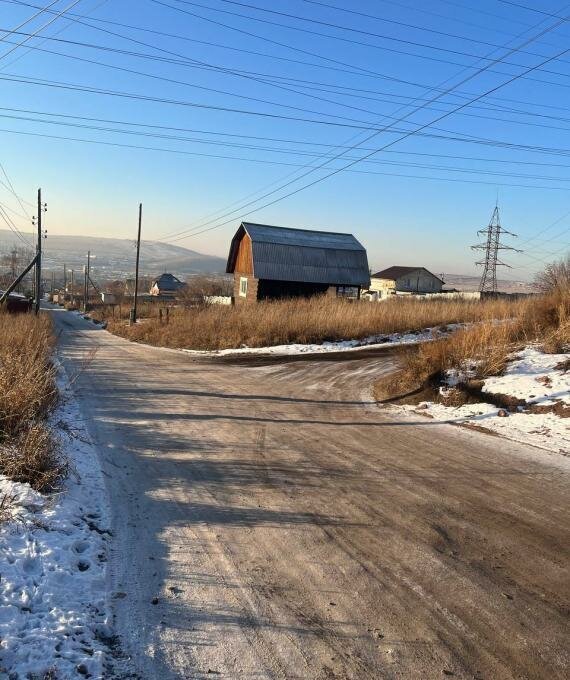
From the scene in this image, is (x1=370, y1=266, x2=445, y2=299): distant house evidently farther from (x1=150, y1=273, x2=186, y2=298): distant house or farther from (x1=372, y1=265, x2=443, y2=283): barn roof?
(x1=150, y1=273, x2=186, y2=298): distant house

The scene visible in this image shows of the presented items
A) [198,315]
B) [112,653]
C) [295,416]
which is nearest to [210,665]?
[112,653]

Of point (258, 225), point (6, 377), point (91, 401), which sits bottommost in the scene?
point (91, 401)

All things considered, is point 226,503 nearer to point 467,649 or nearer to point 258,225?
point 467,649

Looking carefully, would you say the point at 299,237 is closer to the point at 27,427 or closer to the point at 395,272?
the point at 27,427

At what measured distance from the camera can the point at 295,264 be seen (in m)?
36.8

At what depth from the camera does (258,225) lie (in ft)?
128

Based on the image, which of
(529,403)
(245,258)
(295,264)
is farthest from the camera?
(245,258)

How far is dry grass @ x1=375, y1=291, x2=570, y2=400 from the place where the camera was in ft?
34.6

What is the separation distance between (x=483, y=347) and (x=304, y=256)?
27.0 meters

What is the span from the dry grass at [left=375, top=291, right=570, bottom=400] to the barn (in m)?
22.8

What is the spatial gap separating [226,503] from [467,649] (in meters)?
2.82

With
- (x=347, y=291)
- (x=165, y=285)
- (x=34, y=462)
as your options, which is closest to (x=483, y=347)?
(x=34, y=462)

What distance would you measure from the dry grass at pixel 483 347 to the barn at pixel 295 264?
75.0 ft

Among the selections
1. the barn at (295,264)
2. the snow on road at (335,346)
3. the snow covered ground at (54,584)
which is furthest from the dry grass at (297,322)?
the snow covered ground at (54,584)
